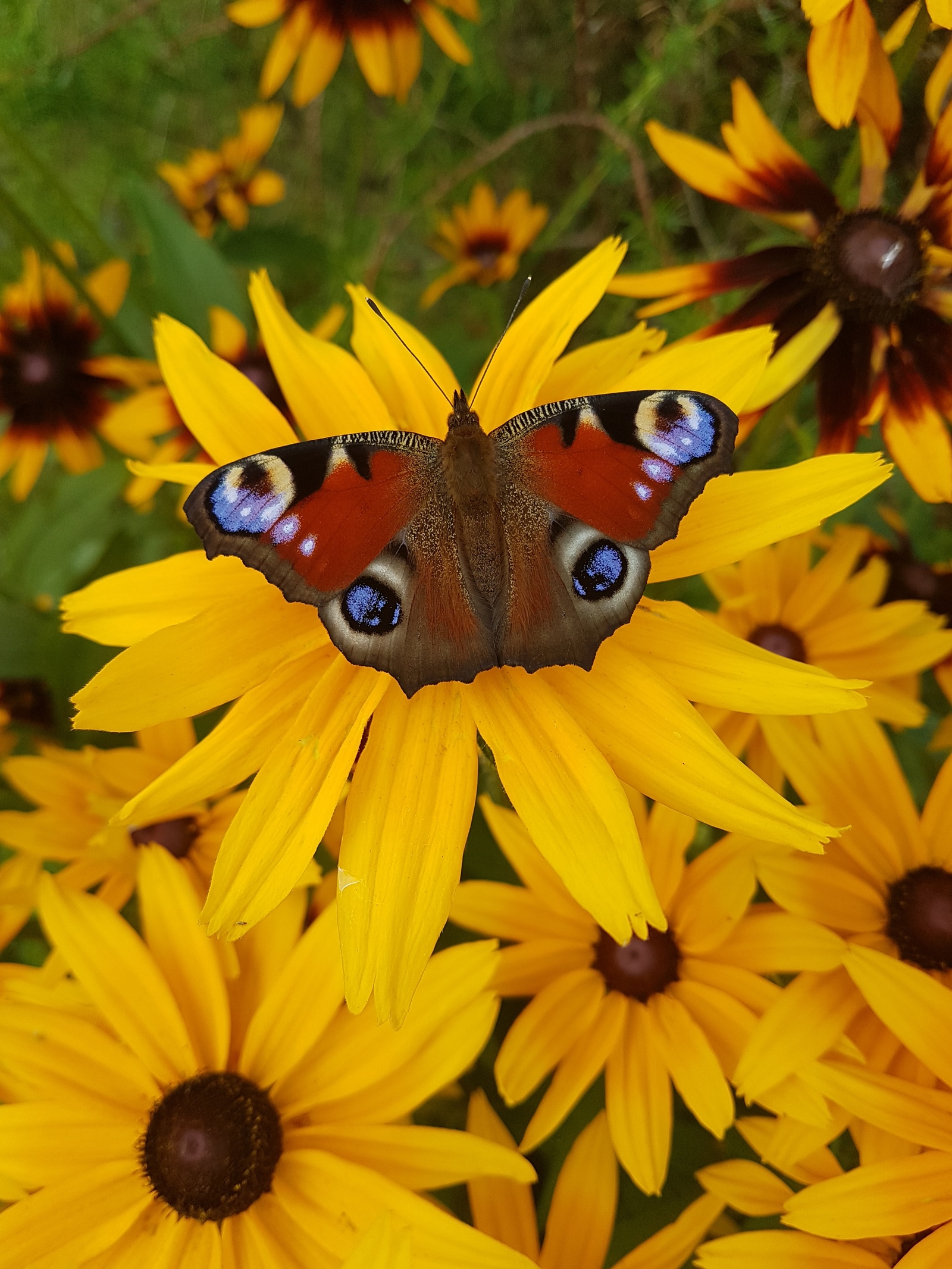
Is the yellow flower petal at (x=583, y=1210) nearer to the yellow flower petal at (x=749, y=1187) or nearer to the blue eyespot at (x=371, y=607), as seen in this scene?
the yellow flower petal at (x=749, y=1187)

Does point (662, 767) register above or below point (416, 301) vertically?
below

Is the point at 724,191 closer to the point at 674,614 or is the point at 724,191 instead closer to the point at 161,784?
the point at 674,614

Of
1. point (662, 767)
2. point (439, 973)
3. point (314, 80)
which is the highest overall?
point (314, 80)

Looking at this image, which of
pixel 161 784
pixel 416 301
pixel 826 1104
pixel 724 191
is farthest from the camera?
pixel 416 301

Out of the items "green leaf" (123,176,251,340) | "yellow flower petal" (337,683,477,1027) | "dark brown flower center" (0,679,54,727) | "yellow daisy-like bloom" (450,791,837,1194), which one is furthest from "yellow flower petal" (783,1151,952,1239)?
"green leaf" (123,176,251,340)

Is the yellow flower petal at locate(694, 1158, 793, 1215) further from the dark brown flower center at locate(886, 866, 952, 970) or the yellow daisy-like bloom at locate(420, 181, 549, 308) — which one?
the yellow daisy-like bloom at locate(420, 181, 549, 308)

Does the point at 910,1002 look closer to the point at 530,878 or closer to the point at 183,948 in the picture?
the point at 530,878

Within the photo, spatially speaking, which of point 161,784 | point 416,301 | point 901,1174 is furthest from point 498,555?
point 416,301
